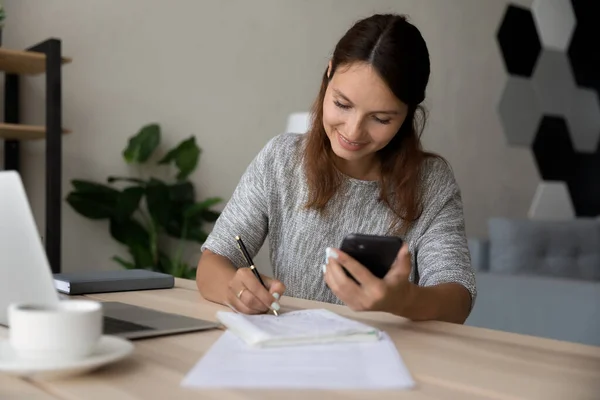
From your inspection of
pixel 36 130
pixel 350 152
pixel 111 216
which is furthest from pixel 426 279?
pixel 111 216

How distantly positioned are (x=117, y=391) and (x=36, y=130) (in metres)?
1.84

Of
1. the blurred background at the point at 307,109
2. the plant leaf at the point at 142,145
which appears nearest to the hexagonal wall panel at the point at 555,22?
the blurred background at the point at 307,109

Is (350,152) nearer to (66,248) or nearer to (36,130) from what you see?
(36,130)

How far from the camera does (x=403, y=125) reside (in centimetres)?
146

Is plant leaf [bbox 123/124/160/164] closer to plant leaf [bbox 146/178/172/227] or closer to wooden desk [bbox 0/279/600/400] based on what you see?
plant leaf [bbox 146/178/172/227]

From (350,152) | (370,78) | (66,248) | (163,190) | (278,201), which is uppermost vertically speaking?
(370,78)

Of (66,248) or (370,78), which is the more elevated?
(370,78)

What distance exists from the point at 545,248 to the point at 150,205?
1934mm

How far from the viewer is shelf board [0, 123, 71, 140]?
2.16m

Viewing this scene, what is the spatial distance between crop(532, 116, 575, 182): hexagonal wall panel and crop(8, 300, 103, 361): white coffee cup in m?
4.12

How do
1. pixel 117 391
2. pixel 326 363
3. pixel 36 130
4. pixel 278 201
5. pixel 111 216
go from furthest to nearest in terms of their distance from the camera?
pixel 111 216 → pixel 36 130 → pixel 278 201 → pixel 326 363 → pixel 117 391

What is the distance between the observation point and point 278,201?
4.83 feet

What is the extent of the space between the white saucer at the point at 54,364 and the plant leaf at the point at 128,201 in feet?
6.32

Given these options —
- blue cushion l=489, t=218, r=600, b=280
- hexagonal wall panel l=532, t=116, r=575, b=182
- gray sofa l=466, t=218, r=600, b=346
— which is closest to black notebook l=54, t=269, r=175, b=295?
gray sofa l=466, t=218, r=600, b=346
